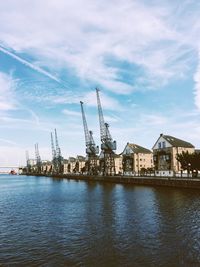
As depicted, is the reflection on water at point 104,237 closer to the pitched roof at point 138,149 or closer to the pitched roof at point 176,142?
the pitched roof at point 176,142

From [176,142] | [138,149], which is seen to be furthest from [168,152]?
[138,149]

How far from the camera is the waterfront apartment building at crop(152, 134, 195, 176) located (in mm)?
100500

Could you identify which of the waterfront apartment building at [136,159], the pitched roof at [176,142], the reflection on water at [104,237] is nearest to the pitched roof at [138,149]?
the waterfront apartment building at [136,159]

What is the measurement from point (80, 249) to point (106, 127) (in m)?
126

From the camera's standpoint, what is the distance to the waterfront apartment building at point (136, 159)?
131000 millimetres

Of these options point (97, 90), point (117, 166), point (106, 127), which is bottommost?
point (117, 166)

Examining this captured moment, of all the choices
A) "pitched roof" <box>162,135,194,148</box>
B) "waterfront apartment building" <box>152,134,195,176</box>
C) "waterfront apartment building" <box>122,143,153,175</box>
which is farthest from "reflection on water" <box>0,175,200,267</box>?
"waterfront apartment building" <box>122,143,153,175</box>

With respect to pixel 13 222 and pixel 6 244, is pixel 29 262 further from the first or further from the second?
pixel 13 222

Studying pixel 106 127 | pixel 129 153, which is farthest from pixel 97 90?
pixel 129 153

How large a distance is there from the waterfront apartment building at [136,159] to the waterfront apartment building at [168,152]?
22464 millimetres

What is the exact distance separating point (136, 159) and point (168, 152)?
3480 centimetres

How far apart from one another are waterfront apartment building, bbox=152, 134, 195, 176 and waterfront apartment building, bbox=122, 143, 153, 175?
22.5m

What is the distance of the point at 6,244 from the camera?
26203 millimetres

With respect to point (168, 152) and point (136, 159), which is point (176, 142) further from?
point (136, 159)
